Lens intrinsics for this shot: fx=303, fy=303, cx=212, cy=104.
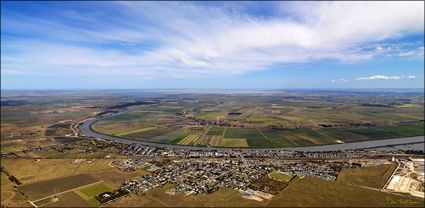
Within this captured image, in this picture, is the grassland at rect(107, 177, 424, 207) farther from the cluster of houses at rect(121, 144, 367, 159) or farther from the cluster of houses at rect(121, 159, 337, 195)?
the cluster of houses at rect(121, 144, 367, 159)

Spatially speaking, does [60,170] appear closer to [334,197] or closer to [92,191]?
[92,191]

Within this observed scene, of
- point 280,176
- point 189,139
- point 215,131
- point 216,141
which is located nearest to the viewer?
point 280,176

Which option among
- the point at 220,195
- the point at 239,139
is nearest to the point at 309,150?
the point at 239,139

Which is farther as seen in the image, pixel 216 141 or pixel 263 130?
pixel 263 130

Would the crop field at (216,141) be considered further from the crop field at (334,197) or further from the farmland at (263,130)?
the crop field at (334,197)

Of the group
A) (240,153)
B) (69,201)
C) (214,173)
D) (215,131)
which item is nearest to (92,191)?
(69,201)

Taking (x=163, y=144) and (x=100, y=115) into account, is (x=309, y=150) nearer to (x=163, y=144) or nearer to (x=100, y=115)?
(x=163, y=144)
